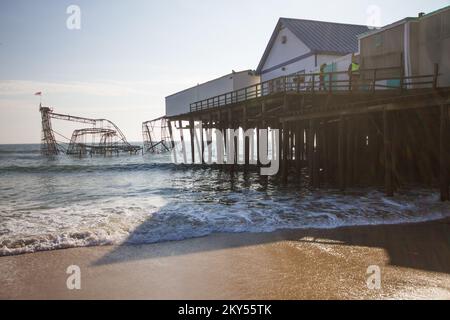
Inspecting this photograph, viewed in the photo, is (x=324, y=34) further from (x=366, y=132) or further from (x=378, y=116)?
(x=378, y=116)

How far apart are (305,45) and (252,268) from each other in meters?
18.6

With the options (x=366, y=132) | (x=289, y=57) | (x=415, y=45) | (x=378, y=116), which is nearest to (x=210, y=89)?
(x=289, y=57)

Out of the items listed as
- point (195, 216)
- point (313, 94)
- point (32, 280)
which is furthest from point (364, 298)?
point (313, 94)

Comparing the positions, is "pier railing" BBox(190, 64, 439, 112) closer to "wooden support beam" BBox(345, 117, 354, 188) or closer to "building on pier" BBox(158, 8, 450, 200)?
"building on pier" BBox(158, 8, 450, 200)

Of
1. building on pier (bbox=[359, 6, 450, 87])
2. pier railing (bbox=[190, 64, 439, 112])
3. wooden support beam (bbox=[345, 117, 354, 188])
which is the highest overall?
A: building on pier (bbox=[359, 6, 450, 87])

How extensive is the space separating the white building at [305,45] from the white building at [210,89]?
58.8 inches

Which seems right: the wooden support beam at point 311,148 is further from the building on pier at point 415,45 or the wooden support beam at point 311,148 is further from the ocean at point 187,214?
the building on pier at point 415,45

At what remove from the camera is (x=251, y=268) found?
6410mm

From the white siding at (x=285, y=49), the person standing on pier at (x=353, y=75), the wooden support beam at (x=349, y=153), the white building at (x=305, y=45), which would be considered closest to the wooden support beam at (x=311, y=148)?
the wooden support beam at (x=349, y=153)

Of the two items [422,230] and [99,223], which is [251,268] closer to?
[422,230]

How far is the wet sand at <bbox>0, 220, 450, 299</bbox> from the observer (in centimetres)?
543

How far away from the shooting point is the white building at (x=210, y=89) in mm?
27000

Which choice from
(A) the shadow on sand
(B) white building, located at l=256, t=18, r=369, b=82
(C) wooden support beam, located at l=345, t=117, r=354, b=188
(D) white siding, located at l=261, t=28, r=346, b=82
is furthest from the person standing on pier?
(A) the shadow on sand

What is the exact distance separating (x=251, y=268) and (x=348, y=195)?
8.26 meters
